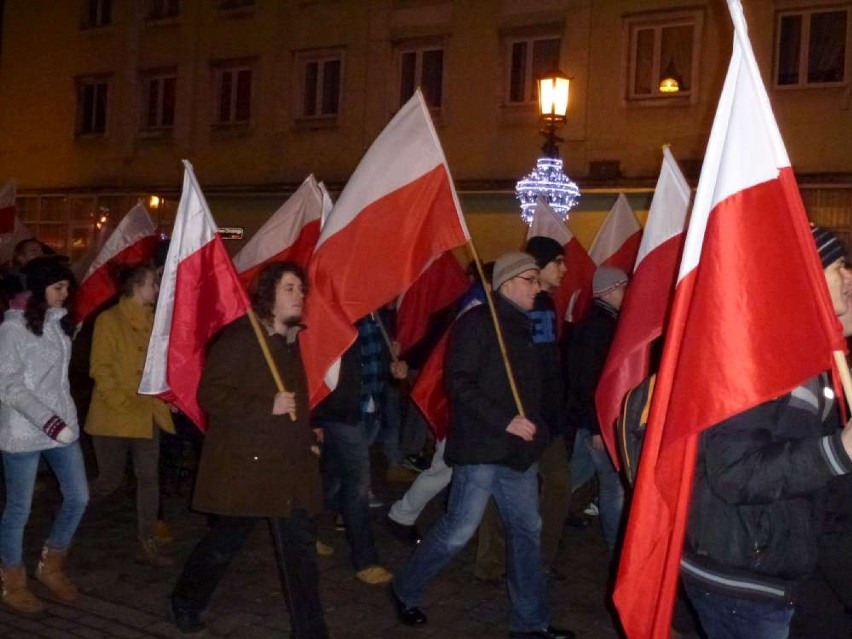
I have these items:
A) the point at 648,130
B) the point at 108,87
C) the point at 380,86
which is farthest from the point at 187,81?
the point at 648,130

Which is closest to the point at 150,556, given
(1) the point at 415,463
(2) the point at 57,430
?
(2) the point at 57,430

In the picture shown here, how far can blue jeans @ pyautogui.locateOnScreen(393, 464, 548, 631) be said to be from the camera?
5.30m

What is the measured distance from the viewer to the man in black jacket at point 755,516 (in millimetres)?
2902

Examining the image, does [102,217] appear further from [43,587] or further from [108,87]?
[43,587]

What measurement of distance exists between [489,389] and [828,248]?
7.77 feet

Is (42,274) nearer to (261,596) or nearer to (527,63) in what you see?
(261,596)

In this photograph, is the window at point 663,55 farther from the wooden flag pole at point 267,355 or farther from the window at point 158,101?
the wooden flag pole at point 267,355

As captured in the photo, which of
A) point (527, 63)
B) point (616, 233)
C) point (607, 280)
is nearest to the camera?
point (607, 280)

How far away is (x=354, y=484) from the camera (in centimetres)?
639

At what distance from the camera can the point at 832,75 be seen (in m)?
15.8

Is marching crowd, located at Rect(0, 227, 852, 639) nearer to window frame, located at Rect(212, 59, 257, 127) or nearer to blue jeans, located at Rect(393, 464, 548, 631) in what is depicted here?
blue jeans, located at Rect(393, 464, 548, 631)

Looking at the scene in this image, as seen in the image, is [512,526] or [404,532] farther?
[404,532]

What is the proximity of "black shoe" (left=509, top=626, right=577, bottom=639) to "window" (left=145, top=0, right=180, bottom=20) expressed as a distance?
791 inches

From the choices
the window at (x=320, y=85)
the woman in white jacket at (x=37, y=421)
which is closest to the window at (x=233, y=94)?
the window at (x=320, y=85)
